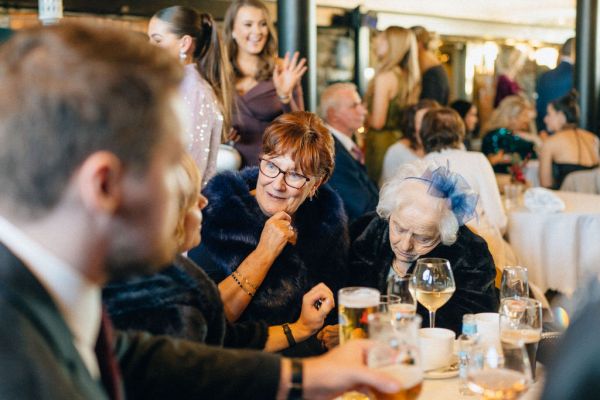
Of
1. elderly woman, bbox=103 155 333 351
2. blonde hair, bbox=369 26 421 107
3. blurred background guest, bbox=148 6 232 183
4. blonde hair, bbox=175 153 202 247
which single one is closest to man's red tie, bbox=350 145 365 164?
blonde hair, bbox=369 26 421 107

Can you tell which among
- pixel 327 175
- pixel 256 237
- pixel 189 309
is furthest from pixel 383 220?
pixel 189 309

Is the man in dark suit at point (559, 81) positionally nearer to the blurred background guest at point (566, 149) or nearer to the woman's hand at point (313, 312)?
the blurred background guest at point (566, 149)

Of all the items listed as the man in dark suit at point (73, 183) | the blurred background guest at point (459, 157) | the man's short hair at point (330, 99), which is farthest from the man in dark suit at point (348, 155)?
the man in dark suit at point (73, 183)

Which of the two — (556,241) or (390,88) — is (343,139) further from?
(556,241)

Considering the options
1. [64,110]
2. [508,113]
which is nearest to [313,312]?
[64,110]

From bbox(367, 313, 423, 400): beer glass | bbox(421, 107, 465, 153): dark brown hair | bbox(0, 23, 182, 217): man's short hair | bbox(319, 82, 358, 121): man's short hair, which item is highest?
bbox(319, 82, 358, 121): man's short hair

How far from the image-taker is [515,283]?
2170 millimetres

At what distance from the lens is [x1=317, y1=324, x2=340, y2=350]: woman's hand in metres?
2.19

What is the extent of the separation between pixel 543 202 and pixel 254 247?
9.35 ft

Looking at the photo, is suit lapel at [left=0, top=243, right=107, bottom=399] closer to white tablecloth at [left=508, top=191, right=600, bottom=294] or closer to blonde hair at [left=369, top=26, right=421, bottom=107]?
white tablecloth at [left=508, top=191, right=600, bottom=294]

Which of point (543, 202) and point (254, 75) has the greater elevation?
point (254, 75)

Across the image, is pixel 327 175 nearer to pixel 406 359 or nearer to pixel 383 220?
pixel 383 220

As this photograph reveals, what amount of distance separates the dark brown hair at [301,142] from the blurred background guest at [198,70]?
79cm

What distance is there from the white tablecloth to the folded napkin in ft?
0.11
